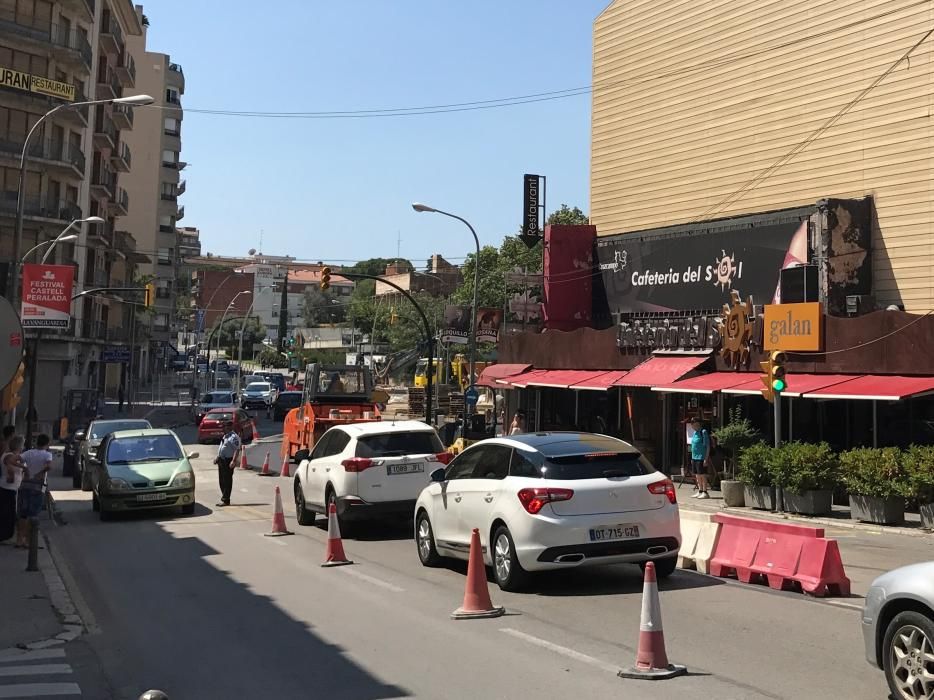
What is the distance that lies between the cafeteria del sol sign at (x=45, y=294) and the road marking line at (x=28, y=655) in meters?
22.3

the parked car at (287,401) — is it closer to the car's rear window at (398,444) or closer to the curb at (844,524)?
the curb at (844,524)

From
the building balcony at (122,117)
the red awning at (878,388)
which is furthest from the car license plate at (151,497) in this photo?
the building balcony at (122,117)

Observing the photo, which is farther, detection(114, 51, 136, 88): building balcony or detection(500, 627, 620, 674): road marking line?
detection(114, 51, 136, 88): building balcony

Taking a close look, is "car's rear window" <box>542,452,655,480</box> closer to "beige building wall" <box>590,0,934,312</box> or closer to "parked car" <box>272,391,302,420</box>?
"beige building wall" <box>590,0,934,312</box>

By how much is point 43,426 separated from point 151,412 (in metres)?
18.3

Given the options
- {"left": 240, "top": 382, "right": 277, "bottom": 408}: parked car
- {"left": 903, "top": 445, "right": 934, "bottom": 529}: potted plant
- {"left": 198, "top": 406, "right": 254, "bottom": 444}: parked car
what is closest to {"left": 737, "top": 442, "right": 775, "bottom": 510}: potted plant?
{"left": 903, "top": 445, "right": 934, "bottom": 529}: potted plant

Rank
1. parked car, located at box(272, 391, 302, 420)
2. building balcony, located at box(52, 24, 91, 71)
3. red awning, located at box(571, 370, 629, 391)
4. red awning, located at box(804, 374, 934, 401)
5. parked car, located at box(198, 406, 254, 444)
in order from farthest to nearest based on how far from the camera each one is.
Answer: parked car, located at box(272, 391, 302, 420) → building balcony, located at box(52, 24, 91, 71) → parked car, located at box(198, 406, 254, 444) → red awning, located at box(571, 370, 629, 391) → red awning, located at box(804, 374, 934, 401)

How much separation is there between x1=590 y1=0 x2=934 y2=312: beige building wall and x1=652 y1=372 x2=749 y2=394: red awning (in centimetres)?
497

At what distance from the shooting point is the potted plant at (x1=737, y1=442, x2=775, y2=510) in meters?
22.3

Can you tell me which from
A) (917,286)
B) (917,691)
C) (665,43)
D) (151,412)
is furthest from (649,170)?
(151,412)

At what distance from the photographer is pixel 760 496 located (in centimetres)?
2252

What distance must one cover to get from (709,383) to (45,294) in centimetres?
1882

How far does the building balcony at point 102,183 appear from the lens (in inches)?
2707

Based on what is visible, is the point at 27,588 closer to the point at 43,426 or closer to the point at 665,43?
the point at 665,43
